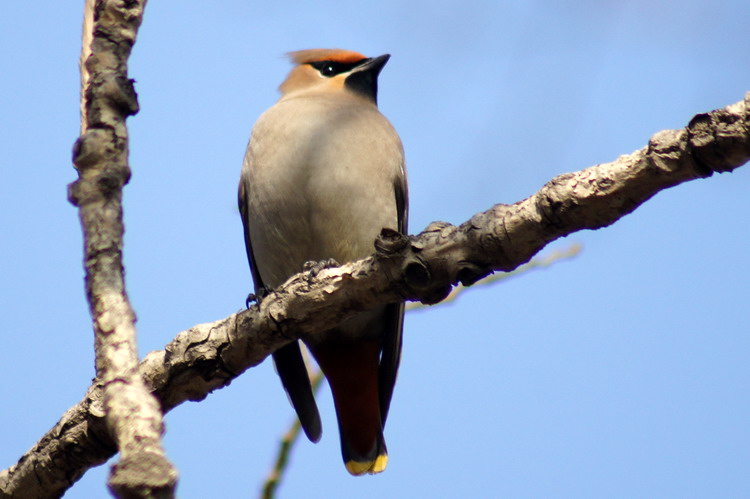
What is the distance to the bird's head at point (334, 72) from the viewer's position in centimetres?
540

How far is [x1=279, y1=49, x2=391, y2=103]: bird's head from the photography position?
5402mm

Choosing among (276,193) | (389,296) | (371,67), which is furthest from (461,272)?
(371,67)

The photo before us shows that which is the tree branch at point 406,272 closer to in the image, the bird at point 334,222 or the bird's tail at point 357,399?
the bird at point 334,222

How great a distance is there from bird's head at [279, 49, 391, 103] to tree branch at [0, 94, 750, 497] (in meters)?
2.36

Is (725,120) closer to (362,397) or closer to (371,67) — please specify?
(362,397)

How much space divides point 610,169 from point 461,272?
0.55 m

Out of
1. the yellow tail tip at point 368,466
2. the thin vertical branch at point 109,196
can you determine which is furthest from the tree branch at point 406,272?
the yellow tail tip at point 368,466

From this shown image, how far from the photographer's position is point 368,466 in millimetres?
4609

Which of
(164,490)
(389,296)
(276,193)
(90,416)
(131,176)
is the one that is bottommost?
(164,490)

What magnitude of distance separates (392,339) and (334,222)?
0.69m

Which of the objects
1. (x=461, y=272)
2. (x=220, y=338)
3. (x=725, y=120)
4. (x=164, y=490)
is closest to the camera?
(x=164, y=490)

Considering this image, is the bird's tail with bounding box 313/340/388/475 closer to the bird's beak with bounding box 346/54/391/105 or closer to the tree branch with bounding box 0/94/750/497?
the tree branch with bounding box 0/94/750/497

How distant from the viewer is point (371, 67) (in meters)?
5.44

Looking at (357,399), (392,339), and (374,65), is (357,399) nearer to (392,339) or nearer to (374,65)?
(392,339)
